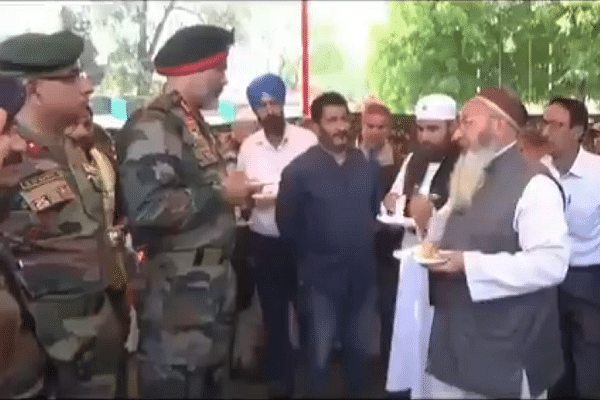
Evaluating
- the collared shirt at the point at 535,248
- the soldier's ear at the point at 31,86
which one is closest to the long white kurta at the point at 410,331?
the collared shirt at the point at 535,248

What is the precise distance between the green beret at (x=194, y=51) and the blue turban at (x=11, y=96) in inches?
11.0

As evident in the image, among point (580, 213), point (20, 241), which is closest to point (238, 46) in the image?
point (20, 241)

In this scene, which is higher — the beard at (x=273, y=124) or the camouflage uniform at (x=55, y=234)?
the beard at (x=273, y=124)

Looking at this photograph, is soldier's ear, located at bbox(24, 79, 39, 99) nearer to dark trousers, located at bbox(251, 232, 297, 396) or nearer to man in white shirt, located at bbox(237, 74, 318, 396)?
man in white shirt, located at bbox(237, 74, 318, 396)

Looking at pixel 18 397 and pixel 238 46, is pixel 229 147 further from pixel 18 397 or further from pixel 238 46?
pixel 18 397

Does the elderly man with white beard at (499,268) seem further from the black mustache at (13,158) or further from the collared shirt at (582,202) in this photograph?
the black mustache at (13,158)

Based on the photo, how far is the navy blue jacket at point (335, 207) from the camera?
2146 mm

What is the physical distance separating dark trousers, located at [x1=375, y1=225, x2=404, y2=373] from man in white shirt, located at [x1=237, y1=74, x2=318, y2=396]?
211mm

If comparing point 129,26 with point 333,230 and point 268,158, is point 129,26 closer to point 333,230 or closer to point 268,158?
point 268,158

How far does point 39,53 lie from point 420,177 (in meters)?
0.86

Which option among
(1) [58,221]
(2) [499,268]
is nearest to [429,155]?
(2) [499,268]

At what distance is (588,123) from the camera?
220cm

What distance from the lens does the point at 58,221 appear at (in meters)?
1.70

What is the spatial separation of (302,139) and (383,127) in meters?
0.19
